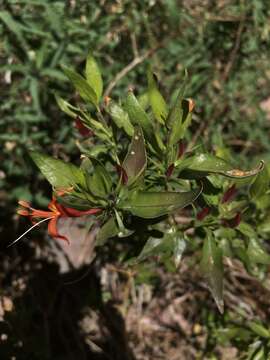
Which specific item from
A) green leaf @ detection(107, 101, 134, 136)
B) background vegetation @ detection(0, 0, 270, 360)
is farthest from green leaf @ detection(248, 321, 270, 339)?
green leaf @ detection(107, 101, 134, 136)

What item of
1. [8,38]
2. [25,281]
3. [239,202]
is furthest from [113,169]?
[25,281]

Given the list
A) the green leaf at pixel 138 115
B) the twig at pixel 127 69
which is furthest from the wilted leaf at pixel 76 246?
the green leaf at pixel 138 115

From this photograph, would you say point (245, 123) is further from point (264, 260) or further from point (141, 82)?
point (264, 260)

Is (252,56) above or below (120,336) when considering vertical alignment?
above

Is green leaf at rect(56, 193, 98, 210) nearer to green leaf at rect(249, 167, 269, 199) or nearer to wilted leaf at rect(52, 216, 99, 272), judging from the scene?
green leaf at rect(249, 167, 269, 199)

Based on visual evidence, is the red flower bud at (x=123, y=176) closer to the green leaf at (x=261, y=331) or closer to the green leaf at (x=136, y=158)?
the green leaf at (x=136, y=158)

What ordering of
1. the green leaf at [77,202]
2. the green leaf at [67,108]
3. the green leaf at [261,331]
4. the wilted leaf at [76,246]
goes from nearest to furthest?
the green leaf at [77,202] < the green leaf at [67,108] < the green leaf at [261,331] < the wilted leaf at [76,246]

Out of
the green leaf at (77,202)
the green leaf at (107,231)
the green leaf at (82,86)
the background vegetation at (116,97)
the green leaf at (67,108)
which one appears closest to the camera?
the green leaf at (77,202)
